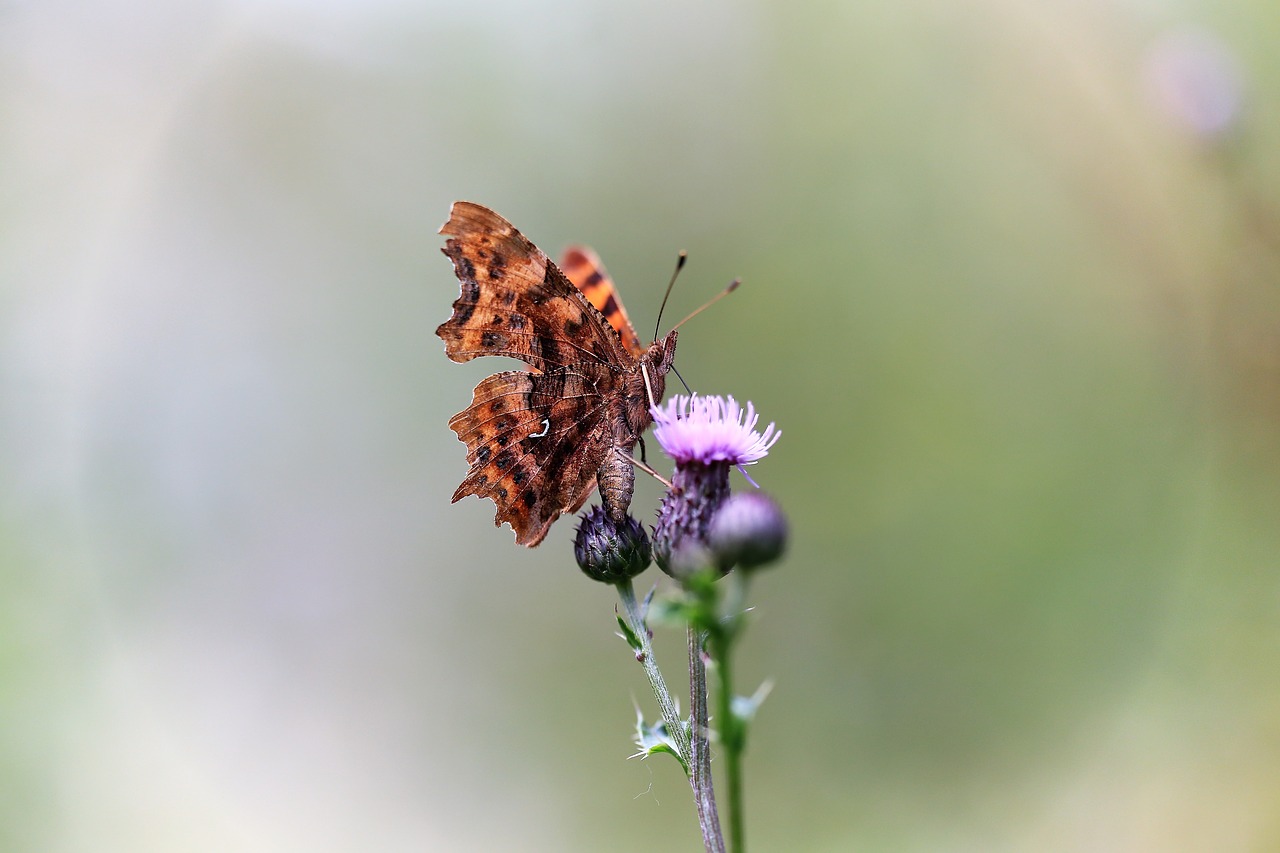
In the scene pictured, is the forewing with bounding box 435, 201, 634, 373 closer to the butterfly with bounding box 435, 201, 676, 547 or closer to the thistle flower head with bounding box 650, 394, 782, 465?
the butterfly with bounding box 435, 201, 676, 547

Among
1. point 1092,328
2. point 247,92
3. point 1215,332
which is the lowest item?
point 1215,332

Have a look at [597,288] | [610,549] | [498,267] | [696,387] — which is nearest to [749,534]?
[610,549]

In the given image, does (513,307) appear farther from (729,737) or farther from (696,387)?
(696,387)

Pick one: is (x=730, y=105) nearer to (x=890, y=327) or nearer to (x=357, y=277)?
(x=890, y=327)

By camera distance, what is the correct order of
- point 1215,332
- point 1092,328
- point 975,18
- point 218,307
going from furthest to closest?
point 218,307 → point 975,18 → point 1092,328 → point 1215,332

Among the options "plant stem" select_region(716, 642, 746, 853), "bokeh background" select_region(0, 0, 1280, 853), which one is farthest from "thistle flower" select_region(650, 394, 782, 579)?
"bokeh background" select_region(0, 0, 1280, 853)

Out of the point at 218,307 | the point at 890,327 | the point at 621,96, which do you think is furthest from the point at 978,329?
the point at 218,307
